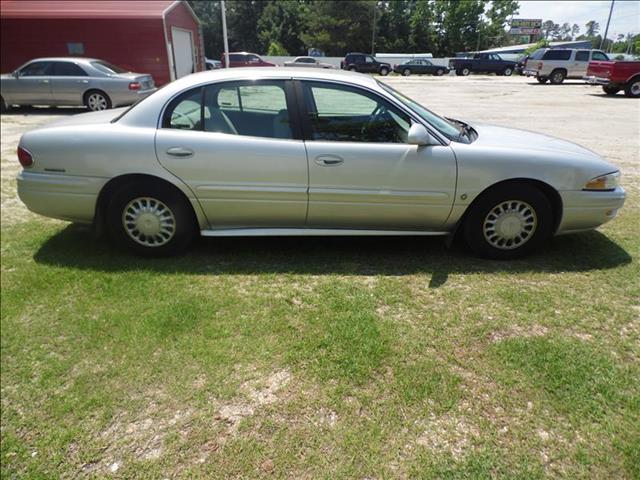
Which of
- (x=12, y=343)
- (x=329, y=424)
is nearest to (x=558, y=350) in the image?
(x=329, y=424)

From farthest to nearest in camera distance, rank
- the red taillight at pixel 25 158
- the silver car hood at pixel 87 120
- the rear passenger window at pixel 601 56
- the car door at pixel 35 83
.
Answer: the car door at pixel 35 83, the rear passenger window at pixel 601 56, the silver car hood at pixel 87 120, the red taillight at pixel 25 158

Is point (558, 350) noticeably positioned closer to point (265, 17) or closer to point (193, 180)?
point (193, 180)

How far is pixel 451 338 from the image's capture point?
2793mm

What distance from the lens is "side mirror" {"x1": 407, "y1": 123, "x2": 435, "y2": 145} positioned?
11.1 ft

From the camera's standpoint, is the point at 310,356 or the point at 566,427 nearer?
the point at 566,427

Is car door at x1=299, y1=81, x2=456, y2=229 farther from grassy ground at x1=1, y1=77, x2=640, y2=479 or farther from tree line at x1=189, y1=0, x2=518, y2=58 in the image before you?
tree line at x1=189, y1=0, x2=518, y2=58

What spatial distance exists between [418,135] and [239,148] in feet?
4.54

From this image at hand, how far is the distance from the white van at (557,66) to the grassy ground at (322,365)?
11503 mm

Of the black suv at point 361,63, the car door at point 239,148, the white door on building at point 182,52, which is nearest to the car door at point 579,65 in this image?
the black suv at point 361,63

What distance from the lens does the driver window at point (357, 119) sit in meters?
3.57

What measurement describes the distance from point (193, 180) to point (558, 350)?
9.31 ft

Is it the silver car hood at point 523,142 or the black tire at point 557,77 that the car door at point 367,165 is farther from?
the black tire at point 557,77

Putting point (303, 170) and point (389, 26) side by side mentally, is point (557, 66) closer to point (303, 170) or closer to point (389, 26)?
point (389, 26)

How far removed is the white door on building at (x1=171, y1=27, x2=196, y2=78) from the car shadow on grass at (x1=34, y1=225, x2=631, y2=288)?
1834 centimetres
